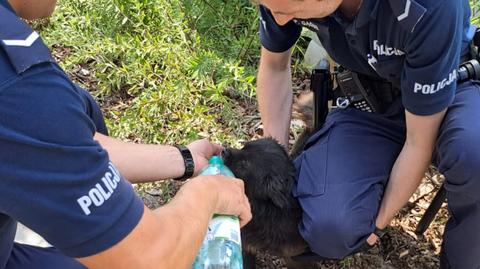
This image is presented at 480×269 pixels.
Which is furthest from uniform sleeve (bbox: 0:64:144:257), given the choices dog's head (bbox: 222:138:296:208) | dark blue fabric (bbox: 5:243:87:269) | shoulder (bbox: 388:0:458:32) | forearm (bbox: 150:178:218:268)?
shoulder (bbox: 388:0:458:32)

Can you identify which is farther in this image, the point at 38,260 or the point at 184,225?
the point at 38,260

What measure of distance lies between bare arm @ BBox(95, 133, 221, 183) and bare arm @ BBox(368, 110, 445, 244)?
0.67 m

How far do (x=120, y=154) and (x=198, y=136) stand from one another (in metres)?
0.93

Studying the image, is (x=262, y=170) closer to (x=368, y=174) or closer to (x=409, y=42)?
(x=368, y=174)

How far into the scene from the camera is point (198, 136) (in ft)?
9.45

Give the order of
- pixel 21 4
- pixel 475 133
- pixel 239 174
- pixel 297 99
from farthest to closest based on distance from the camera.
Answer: pixel 297 99
pixel 239 174
pixel 475 133
pixel 21 4

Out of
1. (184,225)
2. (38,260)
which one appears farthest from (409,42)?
(38,260)

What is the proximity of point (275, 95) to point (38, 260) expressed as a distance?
1.18 meters

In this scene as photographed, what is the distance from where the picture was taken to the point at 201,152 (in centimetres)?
210

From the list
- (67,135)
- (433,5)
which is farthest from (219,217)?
(433,5)

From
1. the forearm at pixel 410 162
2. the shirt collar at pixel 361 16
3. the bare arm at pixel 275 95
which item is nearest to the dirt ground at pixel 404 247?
the forearm at pixel 410 162

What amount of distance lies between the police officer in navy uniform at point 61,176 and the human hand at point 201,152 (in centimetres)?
64

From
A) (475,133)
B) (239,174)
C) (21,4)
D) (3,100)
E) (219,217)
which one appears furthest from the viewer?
(239,174)

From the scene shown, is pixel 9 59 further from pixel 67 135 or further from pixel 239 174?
pixel 239 174
